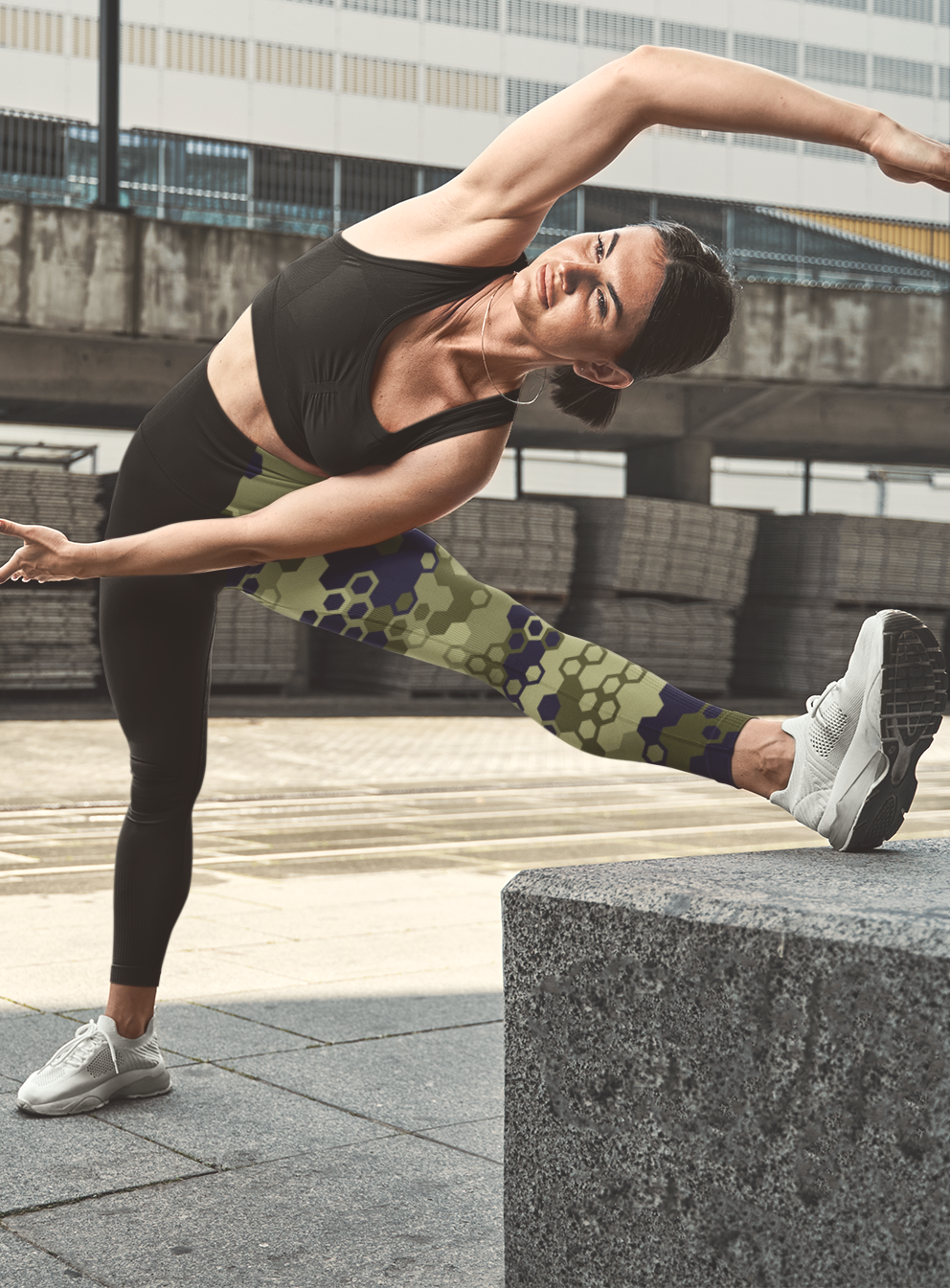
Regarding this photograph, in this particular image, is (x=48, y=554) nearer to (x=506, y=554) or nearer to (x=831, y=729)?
(x=831, y=729)

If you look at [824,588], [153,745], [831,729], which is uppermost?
[831,729]

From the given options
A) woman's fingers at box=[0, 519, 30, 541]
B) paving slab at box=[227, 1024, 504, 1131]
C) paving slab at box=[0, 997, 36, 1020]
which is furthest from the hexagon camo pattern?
paving slab at box=[0, 997, 36, 1020]

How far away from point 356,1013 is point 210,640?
1.34 m

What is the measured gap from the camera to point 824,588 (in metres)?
18.5

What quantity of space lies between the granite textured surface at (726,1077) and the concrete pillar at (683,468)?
1771cm

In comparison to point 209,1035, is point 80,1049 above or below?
above

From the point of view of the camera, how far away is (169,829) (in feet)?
10.2

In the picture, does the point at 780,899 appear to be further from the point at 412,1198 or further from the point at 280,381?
the point at 280,381

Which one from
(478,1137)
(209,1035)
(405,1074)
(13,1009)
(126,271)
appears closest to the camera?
(478,1137)

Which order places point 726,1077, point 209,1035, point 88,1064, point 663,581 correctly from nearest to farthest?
point 726,1077 → point 88,1064 → point 209,1035 → point 663,581

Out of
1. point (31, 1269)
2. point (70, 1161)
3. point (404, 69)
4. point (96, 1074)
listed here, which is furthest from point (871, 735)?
point (404, 69)

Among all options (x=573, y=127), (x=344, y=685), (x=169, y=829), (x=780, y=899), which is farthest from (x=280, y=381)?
(x=344, y=685)

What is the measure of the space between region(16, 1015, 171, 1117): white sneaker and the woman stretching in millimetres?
879

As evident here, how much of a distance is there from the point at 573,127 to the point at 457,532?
1460 centimetres
